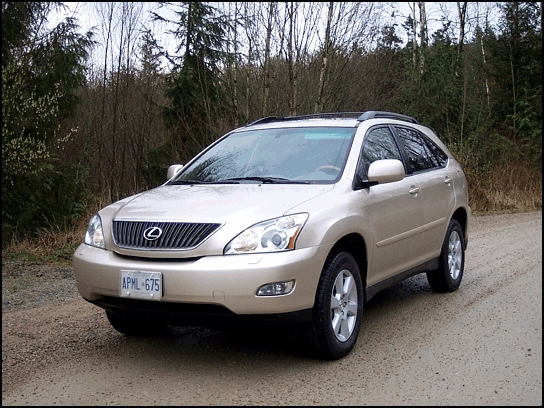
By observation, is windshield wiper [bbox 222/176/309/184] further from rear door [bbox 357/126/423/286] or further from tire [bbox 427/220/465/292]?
tire [bbox 427/220/465/292]

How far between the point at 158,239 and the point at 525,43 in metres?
20.2

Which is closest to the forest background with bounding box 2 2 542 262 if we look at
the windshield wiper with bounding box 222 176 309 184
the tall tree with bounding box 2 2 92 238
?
the tall tree with bounding box 2 2 92 238

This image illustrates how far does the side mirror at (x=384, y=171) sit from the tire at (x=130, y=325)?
2034mm

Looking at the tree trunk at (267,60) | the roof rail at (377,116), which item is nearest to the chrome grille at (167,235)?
the roof rail at (377,116)

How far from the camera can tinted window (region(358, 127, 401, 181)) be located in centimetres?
517

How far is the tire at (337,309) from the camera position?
4203mm

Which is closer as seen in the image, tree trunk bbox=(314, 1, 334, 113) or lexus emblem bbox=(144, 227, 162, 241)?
lexus emblem bbox=(144, 227, 162, 241)

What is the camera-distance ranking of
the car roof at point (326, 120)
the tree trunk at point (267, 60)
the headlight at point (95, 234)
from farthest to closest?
the tree trunk at point (267, 60) < the car roof at point (326, 120) < the headlight at point (95, 234)

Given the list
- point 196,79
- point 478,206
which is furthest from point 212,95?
point 478,206

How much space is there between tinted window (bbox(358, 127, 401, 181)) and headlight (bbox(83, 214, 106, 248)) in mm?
2004

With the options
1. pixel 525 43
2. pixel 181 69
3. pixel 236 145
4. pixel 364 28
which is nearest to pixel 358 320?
pixel 236 145

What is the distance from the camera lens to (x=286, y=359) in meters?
4.45

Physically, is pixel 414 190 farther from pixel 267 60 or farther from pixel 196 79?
pixel 196 79

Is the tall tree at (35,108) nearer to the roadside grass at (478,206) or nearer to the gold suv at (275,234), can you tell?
the roadside grass at (478,206)
